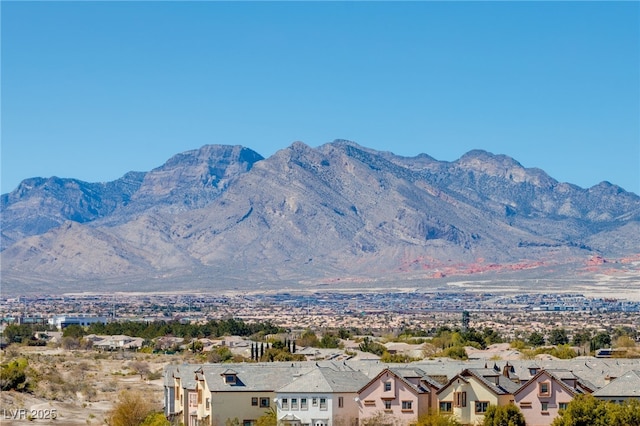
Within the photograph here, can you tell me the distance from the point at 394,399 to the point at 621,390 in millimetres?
10789

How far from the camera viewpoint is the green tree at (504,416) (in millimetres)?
65125

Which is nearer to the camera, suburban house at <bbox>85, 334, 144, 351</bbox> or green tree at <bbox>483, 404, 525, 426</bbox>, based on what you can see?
green tree at <bbox>483, 404, 525, 426</bbox>

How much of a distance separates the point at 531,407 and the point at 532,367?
8.34 meters

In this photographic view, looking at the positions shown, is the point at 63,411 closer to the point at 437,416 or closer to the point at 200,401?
the point at 200,401

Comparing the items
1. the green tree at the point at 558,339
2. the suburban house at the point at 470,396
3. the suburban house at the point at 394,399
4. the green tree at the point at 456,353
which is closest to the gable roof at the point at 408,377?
the suburban house at the point at 394,399

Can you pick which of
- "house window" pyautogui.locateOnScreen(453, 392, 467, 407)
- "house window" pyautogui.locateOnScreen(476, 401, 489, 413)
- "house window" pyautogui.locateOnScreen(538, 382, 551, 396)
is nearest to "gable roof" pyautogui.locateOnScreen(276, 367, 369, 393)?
"house window" pyautogui.locateOnScreen(453, 392, 467, 407)

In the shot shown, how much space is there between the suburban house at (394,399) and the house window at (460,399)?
1.02 m

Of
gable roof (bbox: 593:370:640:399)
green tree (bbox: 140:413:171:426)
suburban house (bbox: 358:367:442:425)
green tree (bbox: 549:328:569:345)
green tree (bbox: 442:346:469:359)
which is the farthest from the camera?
green tree (bbox: 549:328:569:345)

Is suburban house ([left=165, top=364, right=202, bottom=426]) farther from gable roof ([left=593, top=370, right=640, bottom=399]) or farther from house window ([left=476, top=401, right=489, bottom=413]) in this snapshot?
gable roof ([left=593, top=370, right=640, bottom=399])

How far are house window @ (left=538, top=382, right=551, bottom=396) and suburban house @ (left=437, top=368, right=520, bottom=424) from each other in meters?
1.33

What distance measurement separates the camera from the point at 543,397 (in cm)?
6762

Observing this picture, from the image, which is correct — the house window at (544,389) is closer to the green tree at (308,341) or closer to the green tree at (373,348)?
the green tree at (373,348)

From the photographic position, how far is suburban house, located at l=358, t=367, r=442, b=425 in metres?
67.8

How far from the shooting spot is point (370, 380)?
2734 inches
